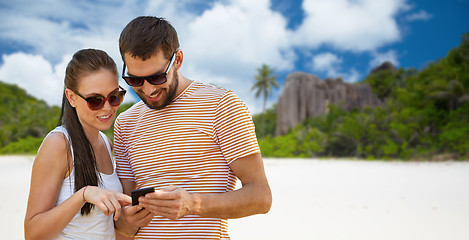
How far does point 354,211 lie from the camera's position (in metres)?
9.84

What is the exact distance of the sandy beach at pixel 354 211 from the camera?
779cm

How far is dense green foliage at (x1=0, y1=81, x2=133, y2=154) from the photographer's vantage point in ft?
126

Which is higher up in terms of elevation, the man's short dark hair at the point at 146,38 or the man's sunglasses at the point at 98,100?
the man's short dark hair at the point at 146,38

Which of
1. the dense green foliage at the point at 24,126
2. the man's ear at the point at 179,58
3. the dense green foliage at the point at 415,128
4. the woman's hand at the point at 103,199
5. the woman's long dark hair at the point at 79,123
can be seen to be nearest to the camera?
the woman's hand at the point at 103,199

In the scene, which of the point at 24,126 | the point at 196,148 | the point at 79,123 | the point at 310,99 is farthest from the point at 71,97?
the point at 310,99

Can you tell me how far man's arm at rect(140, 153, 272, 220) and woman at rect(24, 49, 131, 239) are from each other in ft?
1.13

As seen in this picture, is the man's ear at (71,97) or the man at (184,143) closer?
the man at (184,143)

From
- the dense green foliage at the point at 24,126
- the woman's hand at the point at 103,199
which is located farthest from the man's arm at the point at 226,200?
the dense green foliage at the point at 24,126

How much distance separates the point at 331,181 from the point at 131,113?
13.9m

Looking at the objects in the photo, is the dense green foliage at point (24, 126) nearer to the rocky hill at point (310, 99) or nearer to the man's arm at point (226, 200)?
the rocky hill at point (310, 99)

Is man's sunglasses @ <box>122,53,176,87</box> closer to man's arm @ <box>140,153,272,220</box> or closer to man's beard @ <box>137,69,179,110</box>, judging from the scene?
man's beard @ <box>137,69,179,110</box>

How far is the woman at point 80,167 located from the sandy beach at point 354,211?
5357 millimetres

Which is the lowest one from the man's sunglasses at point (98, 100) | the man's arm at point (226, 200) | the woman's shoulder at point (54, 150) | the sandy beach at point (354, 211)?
the sandy beach at point (354, 211)

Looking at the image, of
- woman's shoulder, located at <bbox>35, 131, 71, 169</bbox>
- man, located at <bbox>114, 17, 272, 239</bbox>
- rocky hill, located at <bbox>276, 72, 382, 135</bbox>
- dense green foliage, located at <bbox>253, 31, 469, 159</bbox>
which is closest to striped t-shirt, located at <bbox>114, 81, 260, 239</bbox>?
man, located at <bbox>114, 17, 272, 239</bbox>
